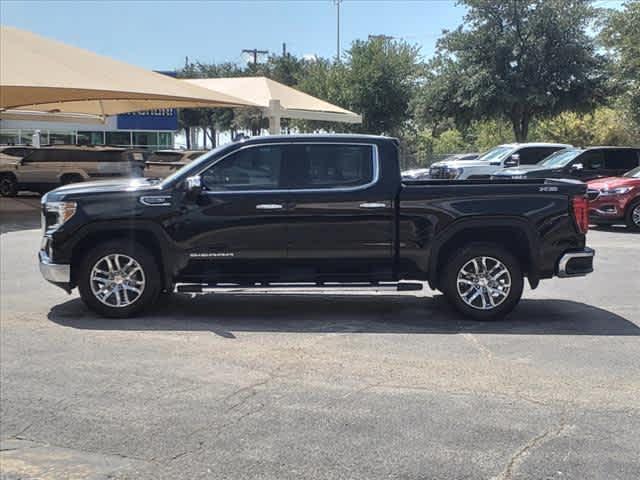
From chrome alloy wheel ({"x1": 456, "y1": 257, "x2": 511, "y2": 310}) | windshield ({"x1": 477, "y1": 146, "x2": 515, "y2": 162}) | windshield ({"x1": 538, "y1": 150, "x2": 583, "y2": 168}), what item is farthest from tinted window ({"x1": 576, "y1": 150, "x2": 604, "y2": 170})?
chrome alloy wheel ({"x1": 456, "y1": 257, "x2": 511, "y2": 310})

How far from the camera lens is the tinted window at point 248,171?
24.9 feet

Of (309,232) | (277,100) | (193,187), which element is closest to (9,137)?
(277,100)

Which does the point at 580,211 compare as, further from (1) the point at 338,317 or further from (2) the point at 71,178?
(2) the point at 71,178

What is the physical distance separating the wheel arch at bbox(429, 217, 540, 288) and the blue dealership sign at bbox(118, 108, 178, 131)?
1885 inches

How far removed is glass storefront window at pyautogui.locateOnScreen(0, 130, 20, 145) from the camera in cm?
4888

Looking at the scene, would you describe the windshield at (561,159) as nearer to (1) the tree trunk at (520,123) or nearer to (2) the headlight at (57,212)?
(1) the tree trunk at (520,123)

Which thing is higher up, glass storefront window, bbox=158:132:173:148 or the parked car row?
glass storefront window, bbox=158:132:173:148

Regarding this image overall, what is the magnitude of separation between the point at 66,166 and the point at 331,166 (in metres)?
19.0

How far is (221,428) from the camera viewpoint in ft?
15.3

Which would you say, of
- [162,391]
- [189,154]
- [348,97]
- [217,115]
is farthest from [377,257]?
[217,115]

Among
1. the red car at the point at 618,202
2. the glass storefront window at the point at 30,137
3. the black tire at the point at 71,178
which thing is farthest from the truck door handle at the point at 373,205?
the glass storefront window at the point at 30,137

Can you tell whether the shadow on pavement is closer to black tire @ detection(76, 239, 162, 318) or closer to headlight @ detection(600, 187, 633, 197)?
headlight @ detection(600, 187, 633, 197)

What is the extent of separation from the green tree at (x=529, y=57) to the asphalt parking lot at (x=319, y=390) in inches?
902

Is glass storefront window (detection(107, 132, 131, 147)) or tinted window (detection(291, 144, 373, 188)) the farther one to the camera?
glass storefront window (detection(107, 132, 131, 147))
